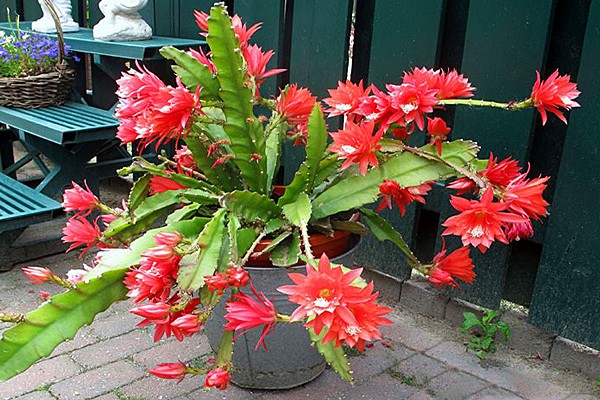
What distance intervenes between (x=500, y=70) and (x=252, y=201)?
1.20m

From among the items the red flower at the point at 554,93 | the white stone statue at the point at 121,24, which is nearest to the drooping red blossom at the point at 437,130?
the red flower at the point at 554,93

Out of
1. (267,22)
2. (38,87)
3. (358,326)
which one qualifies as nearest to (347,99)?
(358,326)

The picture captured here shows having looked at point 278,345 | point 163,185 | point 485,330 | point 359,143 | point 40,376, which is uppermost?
point 359,143

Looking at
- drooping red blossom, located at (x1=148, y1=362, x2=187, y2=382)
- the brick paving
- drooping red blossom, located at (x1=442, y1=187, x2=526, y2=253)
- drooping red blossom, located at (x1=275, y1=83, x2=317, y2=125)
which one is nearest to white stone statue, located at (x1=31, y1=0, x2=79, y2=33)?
the brick paving

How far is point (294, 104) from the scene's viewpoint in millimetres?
2162

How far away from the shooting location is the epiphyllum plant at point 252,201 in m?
1.72

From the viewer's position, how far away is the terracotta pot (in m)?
2.21

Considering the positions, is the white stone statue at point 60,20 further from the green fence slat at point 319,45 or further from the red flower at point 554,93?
the red flower at point 554,93

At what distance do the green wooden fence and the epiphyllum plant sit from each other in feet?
1.82

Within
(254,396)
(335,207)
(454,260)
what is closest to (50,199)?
(254,396)

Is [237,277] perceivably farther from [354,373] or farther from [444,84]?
[354,373]

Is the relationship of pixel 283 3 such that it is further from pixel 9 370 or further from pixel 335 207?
pixel 9 370

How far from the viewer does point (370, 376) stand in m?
2.58

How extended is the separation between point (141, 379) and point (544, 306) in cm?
162
